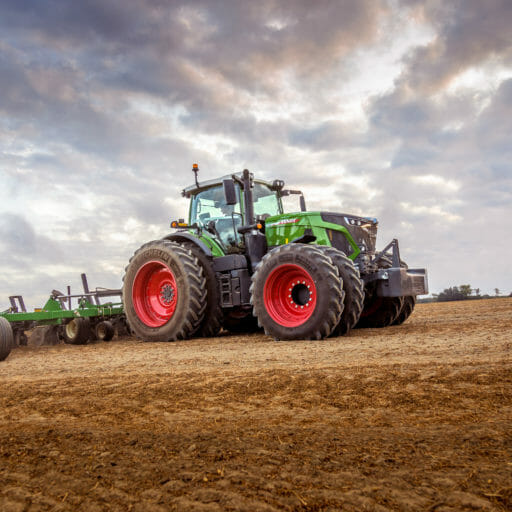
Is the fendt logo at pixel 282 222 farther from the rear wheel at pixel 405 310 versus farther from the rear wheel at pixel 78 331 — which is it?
the rear wheel at pixel 78 331

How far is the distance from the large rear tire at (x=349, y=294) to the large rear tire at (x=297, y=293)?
11.3 inches

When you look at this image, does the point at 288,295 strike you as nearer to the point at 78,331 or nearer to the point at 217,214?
the point at 217,214

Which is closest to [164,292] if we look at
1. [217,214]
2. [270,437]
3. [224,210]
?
[217,214]

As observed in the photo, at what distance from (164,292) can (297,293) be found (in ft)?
9.57

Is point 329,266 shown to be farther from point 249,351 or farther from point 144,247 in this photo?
point 144,247

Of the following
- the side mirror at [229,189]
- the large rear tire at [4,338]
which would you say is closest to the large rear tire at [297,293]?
the side mirror at [229,189]

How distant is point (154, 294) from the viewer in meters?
9.46

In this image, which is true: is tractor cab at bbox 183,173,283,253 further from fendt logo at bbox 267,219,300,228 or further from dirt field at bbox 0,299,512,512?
dirt field at bbox 0,299,512,512

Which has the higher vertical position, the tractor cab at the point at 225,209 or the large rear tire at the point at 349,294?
the tractor cab at the point at 225,209

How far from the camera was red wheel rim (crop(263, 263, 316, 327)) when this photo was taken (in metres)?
7.22

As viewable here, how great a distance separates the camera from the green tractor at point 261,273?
22.8ft

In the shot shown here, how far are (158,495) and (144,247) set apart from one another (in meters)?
7.69

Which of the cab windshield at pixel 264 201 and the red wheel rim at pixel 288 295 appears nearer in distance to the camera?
the red wheel rim at pixel 288 295

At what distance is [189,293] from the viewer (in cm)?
831
